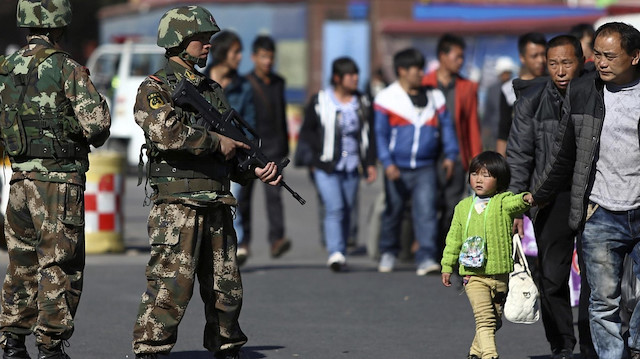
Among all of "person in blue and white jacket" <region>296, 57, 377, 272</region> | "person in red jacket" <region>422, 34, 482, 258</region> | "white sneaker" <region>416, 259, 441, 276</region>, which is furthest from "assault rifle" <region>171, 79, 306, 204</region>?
"person in red jacket" <region>422, 34, 482, 258</region>

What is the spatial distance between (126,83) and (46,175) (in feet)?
54.5

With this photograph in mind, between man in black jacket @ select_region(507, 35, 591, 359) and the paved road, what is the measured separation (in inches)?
16.4

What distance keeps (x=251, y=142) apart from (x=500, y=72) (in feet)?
40.7

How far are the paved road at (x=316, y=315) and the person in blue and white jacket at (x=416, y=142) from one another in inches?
16.4

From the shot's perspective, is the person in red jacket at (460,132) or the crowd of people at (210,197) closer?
the crowd of people at (210,197)

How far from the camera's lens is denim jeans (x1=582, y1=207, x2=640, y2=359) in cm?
666

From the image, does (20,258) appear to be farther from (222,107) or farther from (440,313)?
(440,313)

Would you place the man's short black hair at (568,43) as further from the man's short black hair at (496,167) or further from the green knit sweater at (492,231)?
the green knit sweater at (492,231)

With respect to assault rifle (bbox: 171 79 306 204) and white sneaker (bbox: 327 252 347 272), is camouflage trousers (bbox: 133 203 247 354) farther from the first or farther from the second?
white sneaker (bbox: 327 252 347 272)

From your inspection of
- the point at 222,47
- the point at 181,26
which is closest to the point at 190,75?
the point at 181,26

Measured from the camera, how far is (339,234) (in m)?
11.5

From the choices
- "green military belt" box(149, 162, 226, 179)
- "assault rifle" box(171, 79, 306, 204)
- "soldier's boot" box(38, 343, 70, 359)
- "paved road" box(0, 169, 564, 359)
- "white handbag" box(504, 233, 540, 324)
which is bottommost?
"paved road" box(0, 169, 564, 359)

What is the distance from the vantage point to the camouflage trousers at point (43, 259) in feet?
22.2

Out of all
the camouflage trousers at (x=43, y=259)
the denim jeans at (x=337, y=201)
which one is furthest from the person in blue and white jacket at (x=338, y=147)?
the camouflage trousers at (x=43, y=259)
